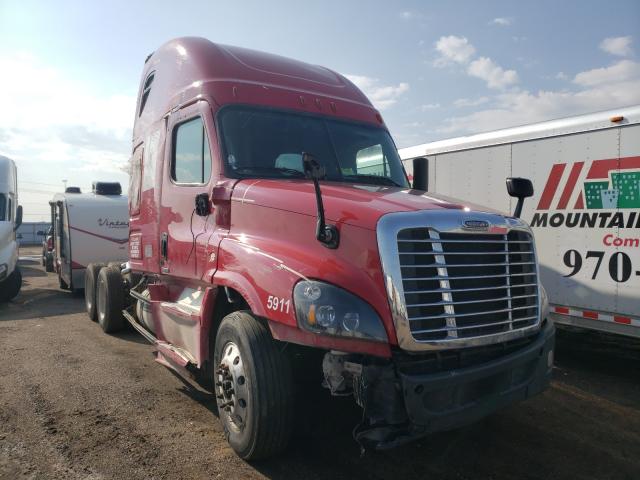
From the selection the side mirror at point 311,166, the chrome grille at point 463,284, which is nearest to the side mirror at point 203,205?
the side mirror at point 311,166

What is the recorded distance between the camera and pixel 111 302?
26.1 feet

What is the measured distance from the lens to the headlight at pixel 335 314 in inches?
117

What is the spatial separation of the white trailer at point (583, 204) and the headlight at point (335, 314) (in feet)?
→ 14.0

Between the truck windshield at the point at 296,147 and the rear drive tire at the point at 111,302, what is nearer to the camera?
the truck windshield at the point at 296,147

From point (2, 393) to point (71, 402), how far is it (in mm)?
866

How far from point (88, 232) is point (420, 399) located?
11.6 m

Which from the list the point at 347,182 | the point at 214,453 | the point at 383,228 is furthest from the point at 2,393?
the point at 383,228

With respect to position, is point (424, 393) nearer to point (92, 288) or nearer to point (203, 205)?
point (203, 205)

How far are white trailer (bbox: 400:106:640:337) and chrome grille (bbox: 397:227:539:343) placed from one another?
2887mm

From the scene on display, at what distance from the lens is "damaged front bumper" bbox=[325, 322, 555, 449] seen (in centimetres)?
287

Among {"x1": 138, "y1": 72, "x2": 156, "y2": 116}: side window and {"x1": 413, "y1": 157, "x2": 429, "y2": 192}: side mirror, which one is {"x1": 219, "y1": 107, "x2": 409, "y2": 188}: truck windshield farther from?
{"x1": 138, "y1": 72, "x2": 156, "y2": 116}: side window

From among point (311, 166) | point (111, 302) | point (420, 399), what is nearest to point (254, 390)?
point (420, 399)

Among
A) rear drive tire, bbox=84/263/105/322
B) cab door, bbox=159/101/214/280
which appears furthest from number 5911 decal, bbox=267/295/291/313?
rear drive tire, bbox=84/263/105/322

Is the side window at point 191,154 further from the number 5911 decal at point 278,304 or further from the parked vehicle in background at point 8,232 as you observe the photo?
the parked vehicle in background at point 8,232
